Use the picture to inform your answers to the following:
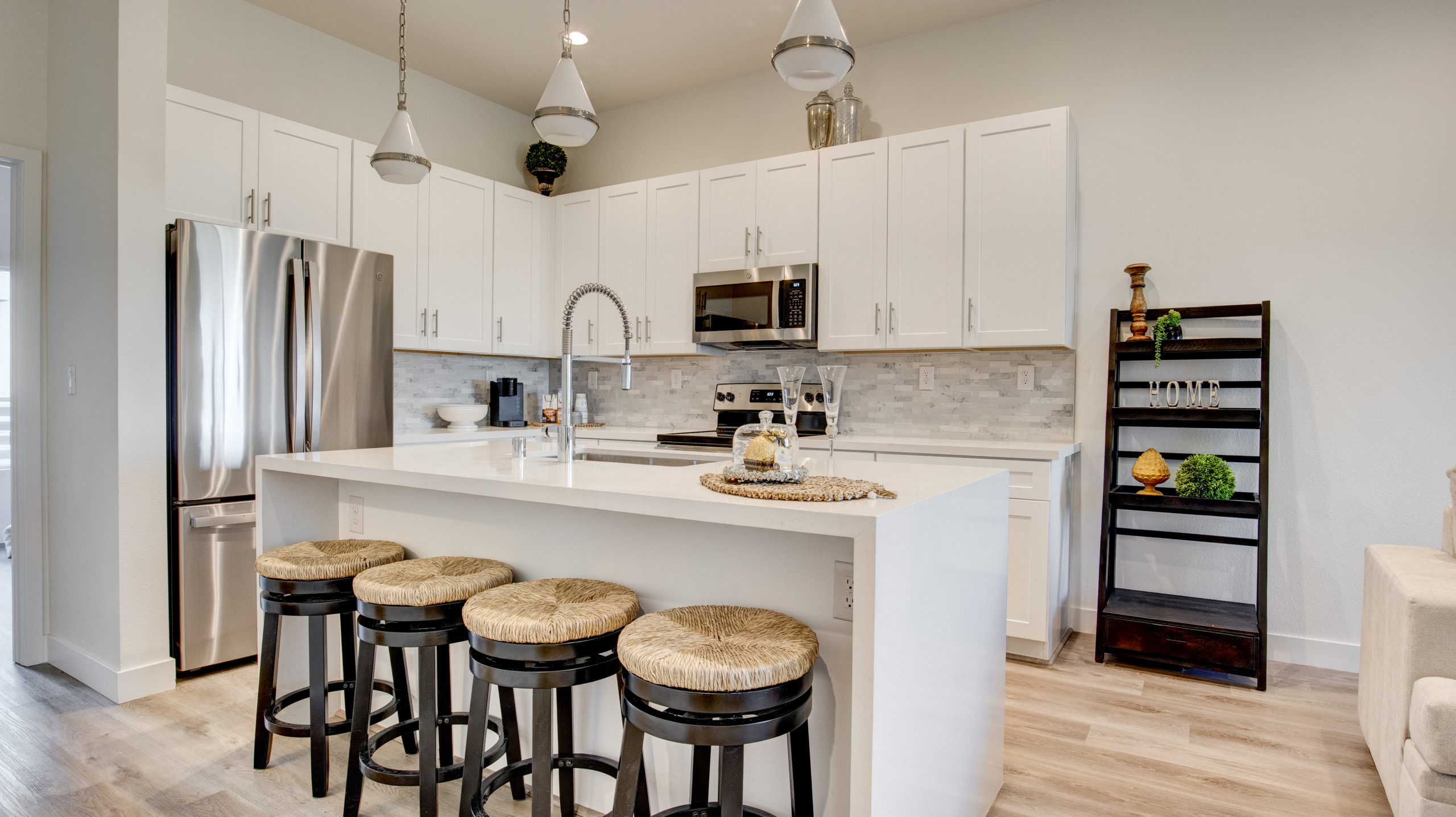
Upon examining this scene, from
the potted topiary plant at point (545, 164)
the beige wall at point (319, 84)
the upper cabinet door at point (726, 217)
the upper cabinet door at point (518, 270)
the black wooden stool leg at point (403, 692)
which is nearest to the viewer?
the black wooden stool leg at point (403, 692)

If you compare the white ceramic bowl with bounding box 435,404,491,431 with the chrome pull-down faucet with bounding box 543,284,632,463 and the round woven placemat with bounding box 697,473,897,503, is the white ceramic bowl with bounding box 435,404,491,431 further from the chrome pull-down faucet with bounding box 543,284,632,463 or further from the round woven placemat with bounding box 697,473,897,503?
the round woven placemat with bounding box 697,473,897,503

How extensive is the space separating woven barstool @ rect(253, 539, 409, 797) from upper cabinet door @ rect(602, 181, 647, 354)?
95.9 inches

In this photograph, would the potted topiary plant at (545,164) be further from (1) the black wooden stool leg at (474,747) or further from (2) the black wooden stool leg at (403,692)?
(1) the black wooden stool leg at (474,747)

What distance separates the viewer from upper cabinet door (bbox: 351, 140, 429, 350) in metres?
3.68

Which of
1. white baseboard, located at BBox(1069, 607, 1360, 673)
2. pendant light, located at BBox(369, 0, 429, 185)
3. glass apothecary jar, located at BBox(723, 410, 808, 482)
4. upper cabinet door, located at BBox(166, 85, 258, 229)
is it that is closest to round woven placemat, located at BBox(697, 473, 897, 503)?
glass apothecary jar, located at BBox(723, 410, 808, 482)

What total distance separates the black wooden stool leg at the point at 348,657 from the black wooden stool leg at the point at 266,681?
0.54 feet

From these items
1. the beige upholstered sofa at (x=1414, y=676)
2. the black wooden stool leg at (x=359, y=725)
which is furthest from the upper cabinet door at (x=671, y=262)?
the beige upholstered sofa at (x=1414, y=676)

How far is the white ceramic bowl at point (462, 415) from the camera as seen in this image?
4242 millimetres

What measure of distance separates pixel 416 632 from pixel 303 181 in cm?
265

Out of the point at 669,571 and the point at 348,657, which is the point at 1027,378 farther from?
the point at 348,657

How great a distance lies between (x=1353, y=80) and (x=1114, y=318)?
1.21 m

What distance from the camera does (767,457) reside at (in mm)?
1532

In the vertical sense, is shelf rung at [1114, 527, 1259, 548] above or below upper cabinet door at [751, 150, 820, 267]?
below

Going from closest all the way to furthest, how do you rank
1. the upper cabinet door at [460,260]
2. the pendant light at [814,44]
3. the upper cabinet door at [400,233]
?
the pendant light at [814,44], the upper cabinet door at [400,233], the upper cabinet door at [460,260]
